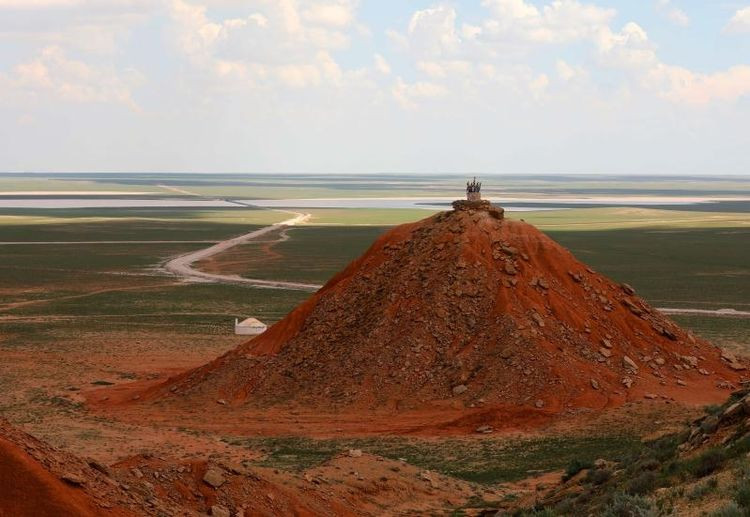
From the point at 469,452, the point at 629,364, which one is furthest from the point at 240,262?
the point at 469,452

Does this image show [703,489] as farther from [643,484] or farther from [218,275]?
[218,275]

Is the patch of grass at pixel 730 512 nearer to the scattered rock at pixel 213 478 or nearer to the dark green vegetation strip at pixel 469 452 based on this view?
the scattered rock at pixel 213 478

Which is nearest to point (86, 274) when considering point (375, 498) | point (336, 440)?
point (336, 440)

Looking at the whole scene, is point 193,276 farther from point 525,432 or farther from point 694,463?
point 694,463

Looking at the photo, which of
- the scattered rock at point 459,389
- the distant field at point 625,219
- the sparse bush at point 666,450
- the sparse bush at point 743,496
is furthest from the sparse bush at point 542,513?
the distant field at point 625,219

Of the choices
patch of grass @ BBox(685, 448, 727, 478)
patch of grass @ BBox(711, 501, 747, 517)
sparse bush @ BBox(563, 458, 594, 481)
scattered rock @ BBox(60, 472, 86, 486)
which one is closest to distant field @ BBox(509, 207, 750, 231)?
sparse bush @ BBox(563, 458, 594, 481)

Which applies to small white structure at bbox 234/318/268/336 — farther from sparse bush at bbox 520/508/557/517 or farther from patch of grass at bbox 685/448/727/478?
patch of grass at bbox 685/448/727/478
